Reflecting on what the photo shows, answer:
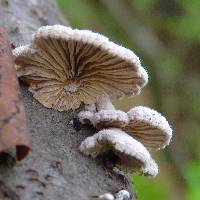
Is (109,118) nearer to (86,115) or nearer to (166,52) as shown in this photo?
(86,115)

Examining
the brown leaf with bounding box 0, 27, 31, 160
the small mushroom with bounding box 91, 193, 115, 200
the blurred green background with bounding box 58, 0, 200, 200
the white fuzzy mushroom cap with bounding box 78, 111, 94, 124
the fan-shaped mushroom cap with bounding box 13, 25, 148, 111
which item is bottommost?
the small mushroom with bounding box 91, 193, 115, 200

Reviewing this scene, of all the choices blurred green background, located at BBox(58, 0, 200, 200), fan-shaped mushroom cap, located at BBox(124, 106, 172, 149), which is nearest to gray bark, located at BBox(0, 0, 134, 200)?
fan-shaped mushroom cap, located at BBox(124, 106, 172, 149)

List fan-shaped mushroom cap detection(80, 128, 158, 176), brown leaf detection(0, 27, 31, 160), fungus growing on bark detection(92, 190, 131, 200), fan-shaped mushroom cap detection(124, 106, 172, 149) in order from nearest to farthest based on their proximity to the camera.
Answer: brown leaf detection(0, 27, 31, 160) < fungus growing on bark detection(92, 190, 131, 200) < fan-shaped mushroom cap detection(80, 128, 158, 176) < fan-shaped mushroom cap detection(124, 106, 172, 149)

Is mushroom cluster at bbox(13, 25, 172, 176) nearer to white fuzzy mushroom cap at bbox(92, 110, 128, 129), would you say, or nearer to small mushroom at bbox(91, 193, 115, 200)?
white fuzzy mushroom cap at bbox(92, 110, 128, 129)

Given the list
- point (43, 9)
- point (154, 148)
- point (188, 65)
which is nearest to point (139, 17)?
point (188, 65)

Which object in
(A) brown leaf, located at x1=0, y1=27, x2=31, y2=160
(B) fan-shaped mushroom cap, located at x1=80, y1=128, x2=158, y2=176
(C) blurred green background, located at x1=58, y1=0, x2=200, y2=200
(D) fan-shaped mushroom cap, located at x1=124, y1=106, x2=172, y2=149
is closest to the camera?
(A) brown leaf, located at x1=0, y1=27, x2=31, y2=160

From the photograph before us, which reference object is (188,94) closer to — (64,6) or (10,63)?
(64,6)
